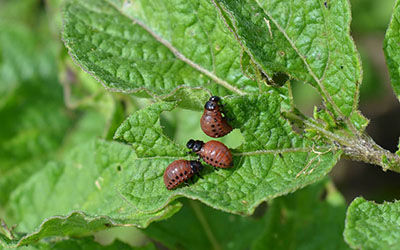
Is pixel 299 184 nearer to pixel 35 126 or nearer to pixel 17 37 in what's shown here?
pixel 35 126

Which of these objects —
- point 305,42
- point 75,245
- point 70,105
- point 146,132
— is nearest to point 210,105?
point 146,132

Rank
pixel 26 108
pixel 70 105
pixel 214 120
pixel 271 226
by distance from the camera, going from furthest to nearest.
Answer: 1. pixel 26 108
2. pixel 70 105
3. pixel 271 226
4. pixel 214 120

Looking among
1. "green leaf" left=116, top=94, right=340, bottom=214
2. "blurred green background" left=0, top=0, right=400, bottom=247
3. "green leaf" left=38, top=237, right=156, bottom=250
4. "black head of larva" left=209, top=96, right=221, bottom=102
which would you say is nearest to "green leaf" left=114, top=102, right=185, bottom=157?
"green leaf" left=116, top=94, right=340, bottom=214

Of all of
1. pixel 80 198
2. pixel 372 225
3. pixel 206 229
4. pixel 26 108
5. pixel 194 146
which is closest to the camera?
pixel 372 225

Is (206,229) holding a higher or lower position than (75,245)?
lower

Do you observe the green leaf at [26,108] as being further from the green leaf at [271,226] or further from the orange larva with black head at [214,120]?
the orange larva with black head at [214,120]

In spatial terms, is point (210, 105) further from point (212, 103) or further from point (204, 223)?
point (204, 223)
